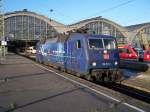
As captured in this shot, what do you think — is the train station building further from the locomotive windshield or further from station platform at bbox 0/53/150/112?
station platform at bbox 0/53/150/112

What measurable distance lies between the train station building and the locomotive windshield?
88.6 m

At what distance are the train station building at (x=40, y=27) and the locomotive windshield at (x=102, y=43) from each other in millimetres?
88584

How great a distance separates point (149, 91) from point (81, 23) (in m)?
104

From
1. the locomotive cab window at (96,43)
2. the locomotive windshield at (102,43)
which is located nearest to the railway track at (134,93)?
the locomotive windshield at (102,43)

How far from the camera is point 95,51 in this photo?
18.2m

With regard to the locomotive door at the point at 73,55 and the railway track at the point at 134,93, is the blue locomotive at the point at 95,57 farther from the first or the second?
the railway track at the point at 134,93

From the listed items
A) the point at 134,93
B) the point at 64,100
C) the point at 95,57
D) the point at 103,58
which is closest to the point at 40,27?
the point at 103,58

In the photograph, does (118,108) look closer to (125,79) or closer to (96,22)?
(125,79)

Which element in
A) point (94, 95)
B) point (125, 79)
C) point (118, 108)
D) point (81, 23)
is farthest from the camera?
point (81, 23)

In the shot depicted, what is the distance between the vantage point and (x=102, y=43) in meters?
18.8

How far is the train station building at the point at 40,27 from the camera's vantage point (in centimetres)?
11175

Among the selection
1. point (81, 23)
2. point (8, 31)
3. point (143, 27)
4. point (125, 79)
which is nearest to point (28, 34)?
point (8, 31)

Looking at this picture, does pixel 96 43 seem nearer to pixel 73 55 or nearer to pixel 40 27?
pixel 73 55

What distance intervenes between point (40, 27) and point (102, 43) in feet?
325
